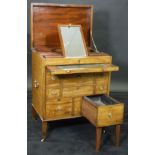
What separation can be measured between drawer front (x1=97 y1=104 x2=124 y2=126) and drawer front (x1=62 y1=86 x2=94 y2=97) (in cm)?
34

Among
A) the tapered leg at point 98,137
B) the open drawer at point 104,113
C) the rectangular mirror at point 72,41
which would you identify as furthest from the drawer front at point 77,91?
the tapered leg at point 98,137

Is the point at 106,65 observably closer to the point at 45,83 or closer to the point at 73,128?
the point at 45,83

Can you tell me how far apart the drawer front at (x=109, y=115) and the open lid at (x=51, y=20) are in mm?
810

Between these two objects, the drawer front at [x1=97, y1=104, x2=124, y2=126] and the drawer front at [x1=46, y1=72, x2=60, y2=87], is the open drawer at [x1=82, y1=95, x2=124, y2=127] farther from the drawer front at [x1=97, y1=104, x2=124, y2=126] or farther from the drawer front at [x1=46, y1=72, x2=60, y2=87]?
the drawer front at [x1=46, y1=72, x2=60, y2=87]

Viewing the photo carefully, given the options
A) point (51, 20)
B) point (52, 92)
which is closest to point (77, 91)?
point (52, 92)

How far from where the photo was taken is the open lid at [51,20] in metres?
2.59

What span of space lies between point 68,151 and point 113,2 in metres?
2.16

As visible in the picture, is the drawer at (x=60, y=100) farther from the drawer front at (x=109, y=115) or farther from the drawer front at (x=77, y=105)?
the drawer front at (x=109, y=115)

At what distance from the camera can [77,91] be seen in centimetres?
239

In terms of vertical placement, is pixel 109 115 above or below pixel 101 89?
below

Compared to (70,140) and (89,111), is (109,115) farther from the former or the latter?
(70,140)

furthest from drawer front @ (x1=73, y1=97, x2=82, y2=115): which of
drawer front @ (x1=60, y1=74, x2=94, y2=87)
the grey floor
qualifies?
the grey floor

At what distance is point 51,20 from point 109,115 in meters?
1.05

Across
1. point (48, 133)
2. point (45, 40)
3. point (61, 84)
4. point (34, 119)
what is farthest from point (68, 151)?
point (45, 40)
